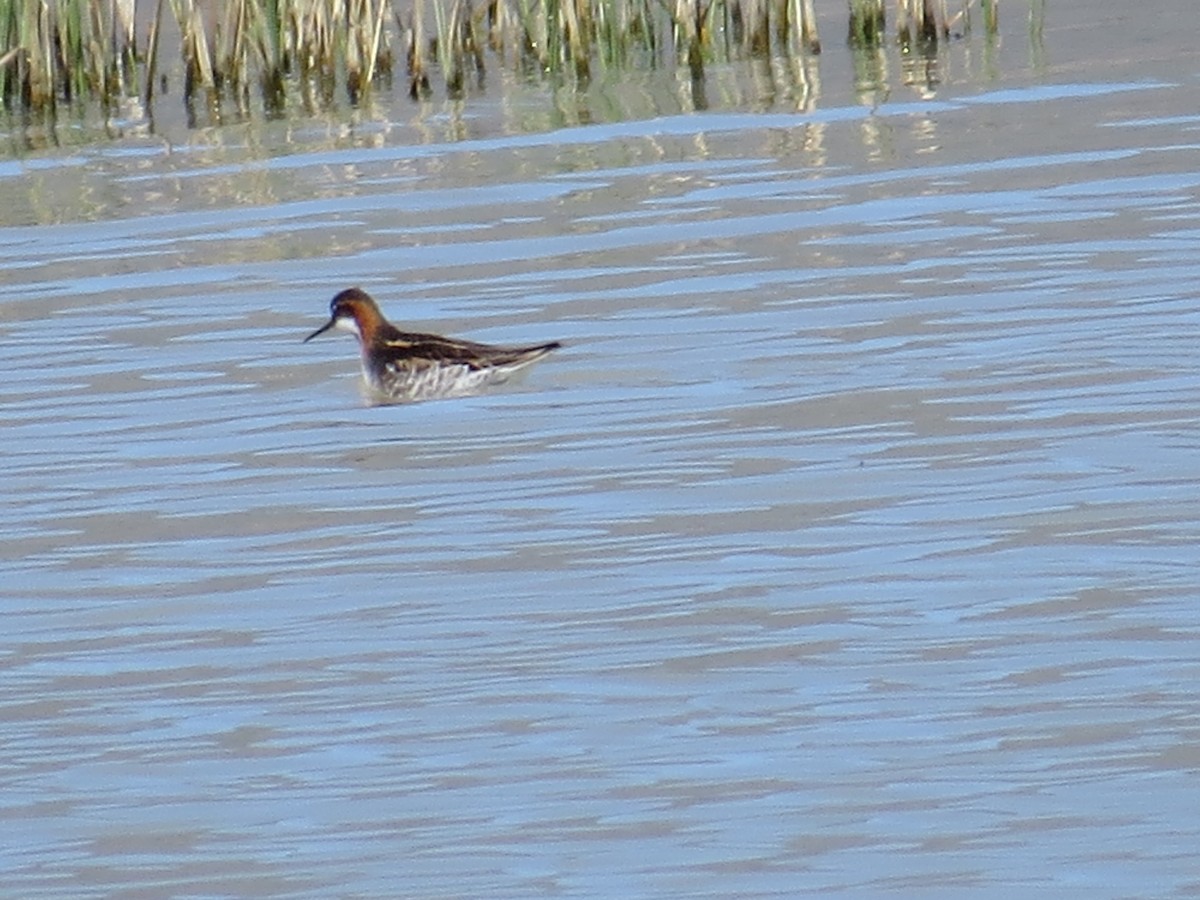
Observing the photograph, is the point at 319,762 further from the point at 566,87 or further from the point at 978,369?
the point at 566,87

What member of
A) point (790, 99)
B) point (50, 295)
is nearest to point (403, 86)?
point (790, 99)

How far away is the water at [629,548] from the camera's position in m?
4.76

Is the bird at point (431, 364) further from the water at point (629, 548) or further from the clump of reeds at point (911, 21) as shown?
the clump of reeds at point (911, 21)

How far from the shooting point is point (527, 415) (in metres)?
8.59

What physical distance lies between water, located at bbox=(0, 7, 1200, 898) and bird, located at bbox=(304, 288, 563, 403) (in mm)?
109

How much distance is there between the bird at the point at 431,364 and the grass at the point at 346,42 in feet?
20.9

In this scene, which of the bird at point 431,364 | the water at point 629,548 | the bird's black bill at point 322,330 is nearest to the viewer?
the water at point 629,548

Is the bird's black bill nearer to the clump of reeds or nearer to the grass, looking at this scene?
the grass

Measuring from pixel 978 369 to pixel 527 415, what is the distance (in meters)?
1.33

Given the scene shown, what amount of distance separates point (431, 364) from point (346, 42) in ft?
23.0

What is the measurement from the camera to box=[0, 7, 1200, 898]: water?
4762 millimetres

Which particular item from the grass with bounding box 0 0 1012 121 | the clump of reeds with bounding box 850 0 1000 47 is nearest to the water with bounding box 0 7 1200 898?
the grass with bounding box 0 0 1012 121

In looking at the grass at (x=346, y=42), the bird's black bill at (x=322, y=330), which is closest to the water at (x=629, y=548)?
the bird's black bill at (x=322, y=330)

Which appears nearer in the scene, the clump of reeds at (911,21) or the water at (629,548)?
the water at (629,548)
